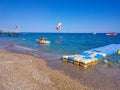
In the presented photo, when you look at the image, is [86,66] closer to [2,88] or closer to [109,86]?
[109,86]

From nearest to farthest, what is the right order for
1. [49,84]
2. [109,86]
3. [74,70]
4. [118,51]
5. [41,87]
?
1. [41,87]
2. [49,84]
3. [109,86]
4. [74,70]
5. [118,51]

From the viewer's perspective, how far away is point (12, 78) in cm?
990

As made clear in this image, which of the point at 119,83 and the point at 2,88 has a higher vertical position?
the point at 2,88

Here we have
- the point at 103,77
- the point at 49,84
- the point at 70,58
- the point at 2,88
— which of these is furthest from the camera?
the point at 70,58

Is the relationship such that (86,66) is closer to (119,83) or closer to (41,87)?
(119,83)

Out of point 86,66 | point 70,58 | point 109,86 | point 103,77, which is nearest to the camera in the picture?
point 109,86

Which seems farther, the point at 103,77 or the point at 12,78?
the point at 103,77

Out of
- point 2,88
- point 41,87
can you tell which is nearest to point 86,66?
point 41,87

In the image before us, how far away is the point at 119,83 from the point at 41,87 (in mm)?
5886

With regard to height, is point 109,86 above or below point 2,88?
below

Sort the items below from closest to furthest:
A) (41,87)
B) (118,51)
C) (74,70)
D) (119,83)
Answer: (41,87) < (119,83) < (74,70) < (118,51)

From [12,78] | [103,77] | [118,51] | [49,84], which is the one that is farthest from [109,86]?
[118,51]

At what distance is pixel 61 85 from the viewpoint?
380 inches

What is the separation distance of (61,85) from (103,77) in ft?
14.9
